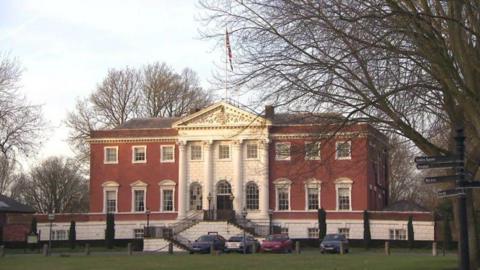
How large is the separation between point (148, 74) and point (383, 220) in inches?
1325

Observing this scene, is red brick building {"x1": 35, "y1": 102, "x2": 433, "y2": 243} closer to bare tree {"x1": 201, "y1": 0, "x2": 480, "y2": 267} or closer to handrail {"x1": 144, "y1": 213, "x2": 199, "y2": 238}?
handrail {"x1": 144, "y1": 213, "x2": 199, "y2": 238}

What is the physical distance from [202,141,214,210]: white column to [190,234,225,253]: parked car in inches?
560

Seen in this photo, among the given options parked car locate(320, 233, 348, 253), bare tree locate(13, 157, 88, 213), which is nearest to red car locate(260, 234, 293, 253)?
parked car locate(320, 233, 348, 253)

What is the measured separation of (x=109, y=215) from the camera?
7012cm

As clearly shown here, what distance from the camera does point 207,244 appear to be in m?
54.8

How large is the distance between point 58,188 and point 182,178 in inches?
1394

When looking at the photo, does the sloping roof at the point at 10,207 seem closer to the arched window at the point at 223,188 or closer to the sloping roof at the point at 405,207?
the arched window at the point at 223,188

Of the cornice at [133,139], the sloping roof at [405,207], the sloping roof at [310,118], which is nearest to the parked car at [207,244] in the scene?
the cornice at [133,139]

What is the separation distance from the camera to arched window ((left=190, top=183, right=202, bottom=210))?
71.9 metres

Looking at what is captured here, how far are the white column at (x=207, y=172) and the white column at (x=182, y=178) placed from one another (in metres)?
1.81

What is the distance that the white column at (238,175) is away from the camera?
70750mm

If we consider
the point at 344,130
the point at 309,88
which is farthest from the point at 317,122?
the point at 309,88

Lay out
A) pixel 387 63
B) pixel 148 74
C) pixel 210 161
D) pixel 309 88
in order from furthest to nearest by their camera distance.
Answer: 1. pixel 148 74
2. pixel 210 161
3. pixel 309 88
4. pixel 387 63

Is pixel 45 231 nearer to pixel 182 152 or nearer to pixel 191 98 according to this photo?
pixel 182 152
